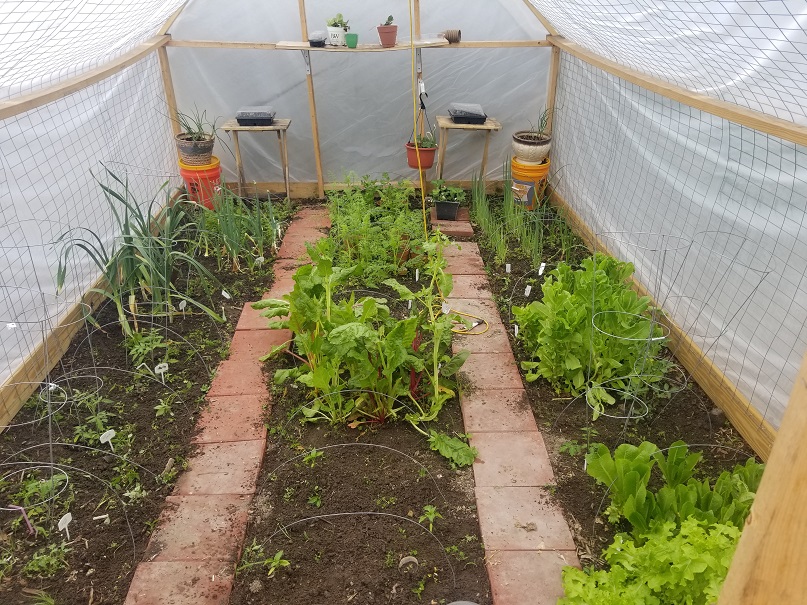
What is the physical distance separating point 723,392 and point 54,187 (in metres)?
3.16

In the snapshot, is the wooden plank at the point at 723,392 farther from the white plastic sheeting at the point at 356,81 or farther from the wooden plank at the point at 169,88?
the wooden plank at the point at 169,88

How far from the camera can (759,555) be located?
70 cm

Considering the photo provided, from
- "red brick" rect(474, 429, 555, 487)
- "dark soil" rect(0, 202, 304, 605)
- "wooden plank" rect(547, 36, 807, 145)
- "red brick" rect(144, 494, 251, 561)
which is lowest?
"red brick" rect(474, 429, 555, 487)

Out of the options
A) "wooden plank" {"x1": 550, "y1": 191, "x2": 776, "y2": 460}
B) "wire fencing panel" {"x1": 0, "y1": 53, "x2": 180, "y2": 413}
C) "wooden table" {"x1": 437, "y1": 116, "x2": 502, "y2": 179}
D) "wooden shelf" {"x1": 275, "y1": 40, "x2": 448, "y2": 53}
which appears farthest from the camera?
"wooden table" {"x1": 437, "y1": 116, "x2": 502, "y2": 179}

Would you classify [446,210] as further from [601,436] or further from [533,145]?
[601,436]

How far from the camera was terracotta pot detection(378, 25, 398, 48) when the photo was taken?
4.21 meters

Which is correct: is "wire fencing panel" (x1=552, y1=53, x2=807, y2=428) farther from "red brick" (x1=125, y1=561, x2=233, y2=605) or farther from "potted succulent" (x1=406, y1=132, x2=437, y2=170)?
"red brick" (x1=125, y1=561, x2=233, y2=605)

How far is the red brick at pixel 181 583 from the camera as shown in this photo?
177 centimetres

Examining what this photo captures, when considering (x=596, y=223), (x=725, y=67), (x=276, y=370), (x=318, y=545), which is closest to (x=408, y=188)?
(x=596, y=223)

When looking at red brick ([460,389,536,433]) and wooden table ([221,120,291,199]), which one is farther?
wooden table ([221,120,291,199])

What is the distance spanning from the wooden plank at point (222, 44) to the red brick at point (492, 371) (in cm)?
284

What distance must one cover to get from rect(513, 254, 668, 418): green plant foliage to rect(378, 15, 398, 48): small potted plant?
8.03ft

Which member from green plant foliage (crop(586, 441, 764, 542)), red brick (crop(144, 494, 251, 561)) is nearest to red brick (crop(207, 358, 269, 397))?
red brick (crop(144, 494, 251, 561))

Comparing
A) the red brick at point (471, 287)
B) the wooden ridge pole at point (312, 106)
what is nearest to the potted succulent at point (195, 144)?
the wooden ridge pole at point (312, 106)
